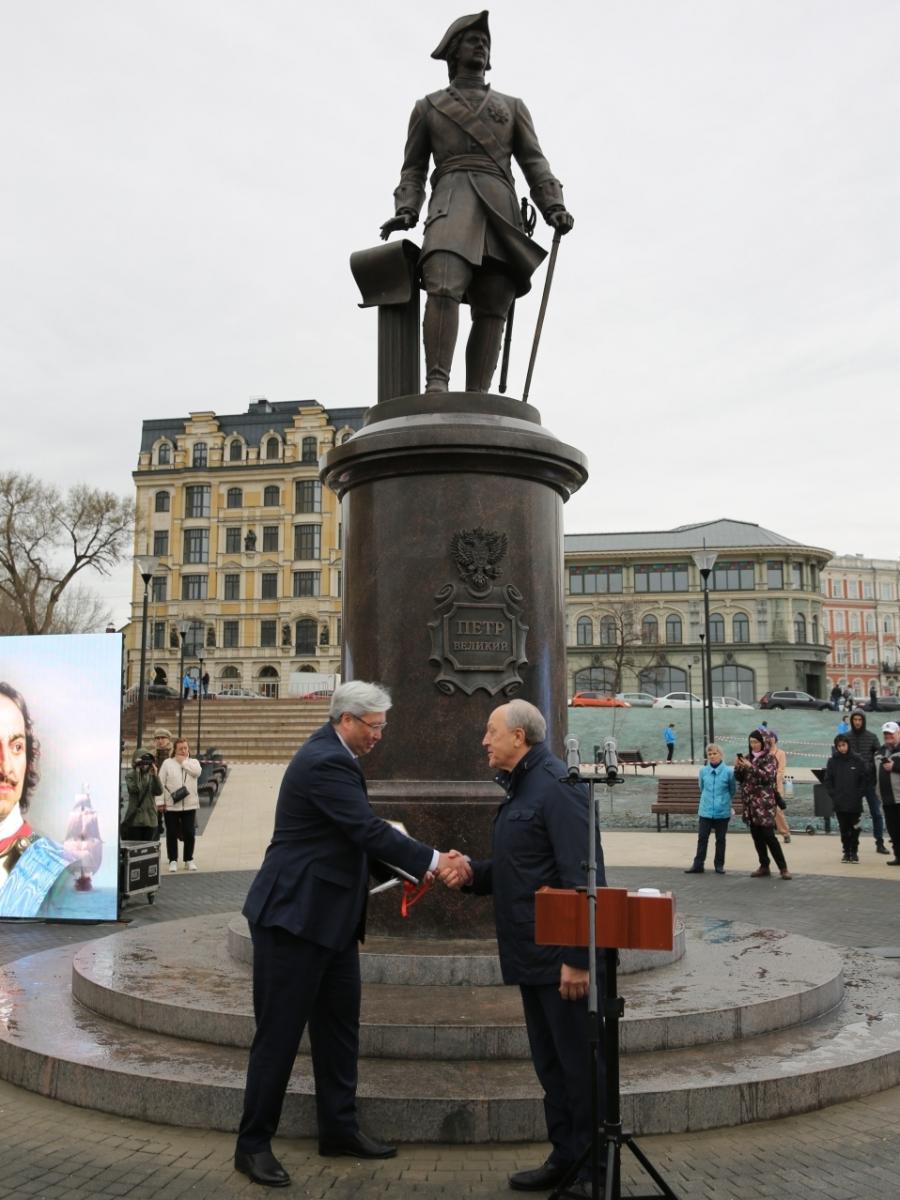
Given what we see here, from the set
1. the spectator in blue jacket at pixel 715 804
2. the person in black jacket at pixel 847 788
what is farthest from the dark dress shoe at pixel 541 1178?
the person in black jacket at pixel 847 788

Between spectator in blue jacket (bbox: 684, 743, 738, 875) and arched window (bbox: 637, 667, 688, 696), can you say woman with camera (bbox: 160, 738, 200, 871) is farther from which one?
arched window (bbox: 637, 667, 688, 696)

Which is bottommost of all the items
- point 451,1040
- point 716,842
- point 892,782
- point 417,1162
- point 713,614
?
point 417,1162

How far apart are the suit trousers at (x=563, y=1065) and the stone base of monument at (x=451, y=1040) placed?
51 centimetres

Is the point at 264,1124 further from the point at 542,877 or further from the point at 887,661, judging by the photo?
the point at 887,661

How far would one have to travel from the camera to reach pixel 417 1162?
14.2 feet

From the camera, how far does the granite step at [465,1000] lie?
16.8 ft

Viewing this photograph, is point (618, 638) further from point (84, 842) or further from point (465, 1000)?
point (465, 1000)

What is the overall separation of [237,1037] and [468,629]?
8.86 feet

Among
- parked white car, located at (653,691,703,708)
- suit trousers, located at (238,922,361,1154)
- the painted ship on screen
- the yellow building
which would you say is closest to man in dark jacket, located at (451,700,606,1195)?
suit trousers, located at (238,922,361,1154)

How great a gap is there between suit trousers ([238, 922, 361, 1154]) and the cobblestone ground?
0.68 ft

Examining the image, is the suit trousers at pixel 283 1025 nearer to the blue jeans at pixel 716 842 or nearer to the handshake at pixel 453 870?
the handshake at pixel 453 870

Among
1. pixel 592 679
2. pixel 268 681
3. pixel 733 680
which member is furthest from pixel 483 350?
pixel 733 680

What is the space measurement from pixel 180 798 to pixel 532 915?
35.4ft

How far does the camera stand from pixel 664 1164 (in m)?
4.30
